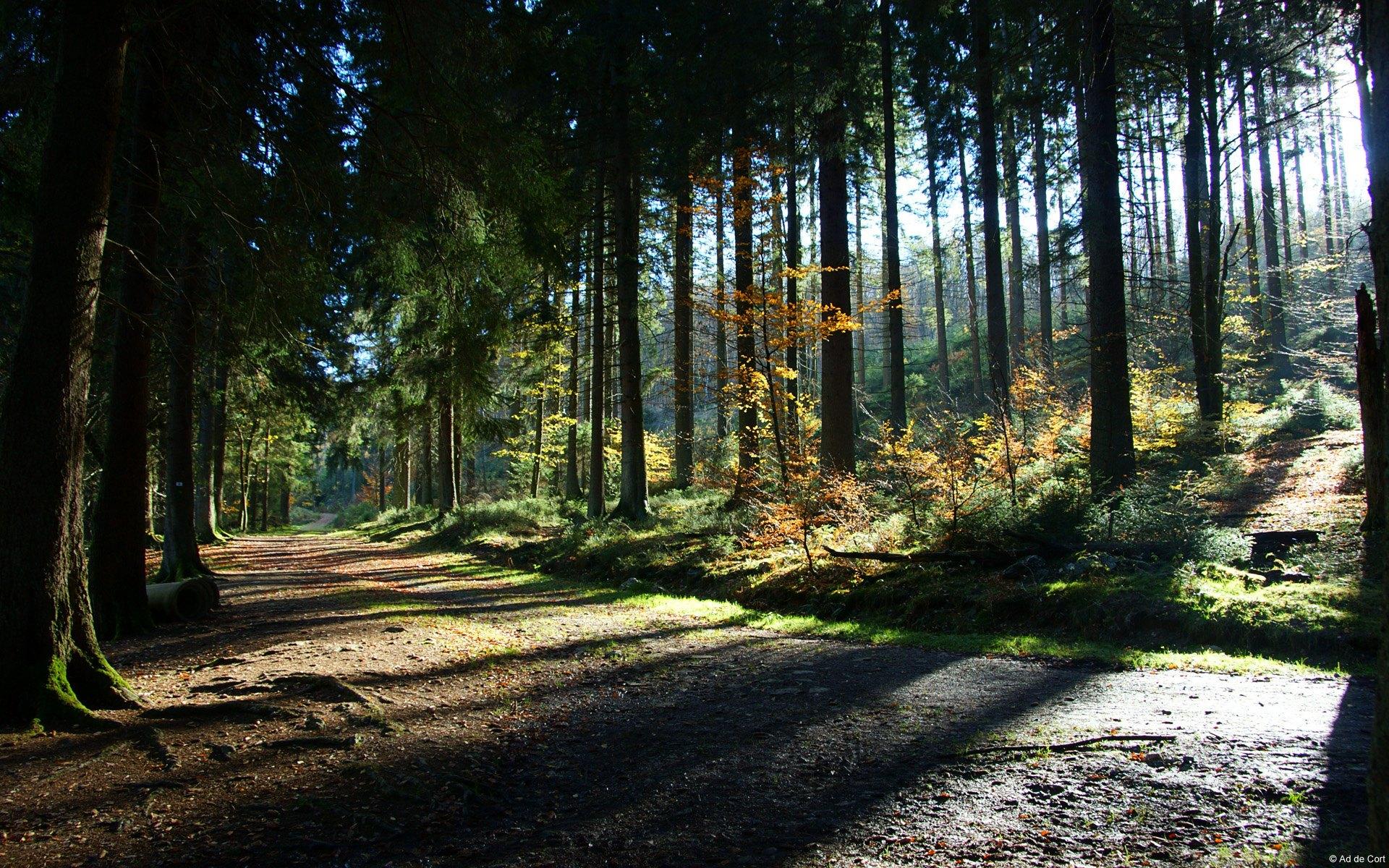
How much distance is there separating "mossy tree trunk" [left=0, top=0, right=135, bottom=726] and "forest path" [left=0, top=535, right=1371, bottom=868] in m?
0.58

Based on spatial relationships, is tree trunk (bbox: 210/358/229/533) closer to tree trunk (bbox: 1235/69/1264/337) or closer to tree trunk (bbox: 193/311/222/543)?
tree trunk (bbox: 193/311/222/543)

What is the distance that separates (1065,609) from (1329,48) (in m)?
8.26

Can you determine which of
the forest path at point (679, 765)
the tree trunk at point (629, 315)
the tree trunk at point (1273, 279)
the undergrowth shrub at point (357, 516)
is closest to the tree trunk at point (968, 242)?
the tree trunk at point (629, 315)

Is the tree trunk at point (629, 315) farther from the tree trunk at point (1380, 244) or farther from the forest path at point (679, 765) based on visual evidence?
the tree trunk at point (1380, 244)

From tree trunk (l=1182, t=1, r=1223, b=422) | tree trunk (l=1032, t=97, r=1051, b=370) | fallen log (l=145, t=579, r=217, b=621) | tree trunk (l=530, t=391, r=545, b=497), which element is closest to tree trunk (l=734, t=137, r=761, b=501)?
tree trunk (l=1032, t=97, r=1051, b=370)

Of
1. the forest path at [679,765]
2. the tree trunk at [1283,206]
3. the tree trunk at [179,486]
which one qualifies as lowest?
the forest path at [679,765]

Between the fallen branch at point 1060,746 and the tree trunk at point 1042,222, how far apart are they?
37.1 ft

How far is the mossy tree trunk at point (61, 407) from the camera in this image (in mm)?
4488

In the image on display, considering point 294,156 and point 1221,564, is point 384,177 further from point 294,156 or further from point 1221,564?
point 1221,564

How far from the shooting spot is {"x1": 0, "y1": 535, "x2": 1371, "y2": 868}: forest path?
10.0 feet

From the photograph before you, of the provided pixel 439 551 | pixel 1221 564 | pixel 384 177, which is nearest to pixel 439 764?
pixel 384 177

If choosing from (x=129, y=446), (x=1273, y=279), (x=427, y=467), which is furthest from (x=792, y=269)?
(x=1273, y=279)

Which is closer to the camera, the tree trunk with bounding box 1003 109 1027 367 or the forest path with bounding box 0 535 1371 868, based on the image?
the forest path with bounding box 0 535 1371 868

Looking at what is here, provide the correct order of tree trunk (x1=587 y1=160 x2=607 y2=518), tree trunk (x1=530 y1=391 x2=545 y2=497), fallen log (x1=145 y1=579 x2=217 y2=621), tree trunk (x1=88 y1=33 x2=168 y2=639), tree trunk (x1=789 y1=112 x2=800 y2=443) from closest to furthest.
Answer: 1. tree trunk (x1=88 y1=33 x2=168 y2=639)
2. fallen log (x1=145 y1=579 x2=217 y2=621)
3. tree trunk (x1=789 y1=112 x2=800 y2=443)
4. tree trunk (x1=587 y1=160 x2=607 y2=518)
5. tree trunk (x1=530 y1=391 x2=545 y2=497)
